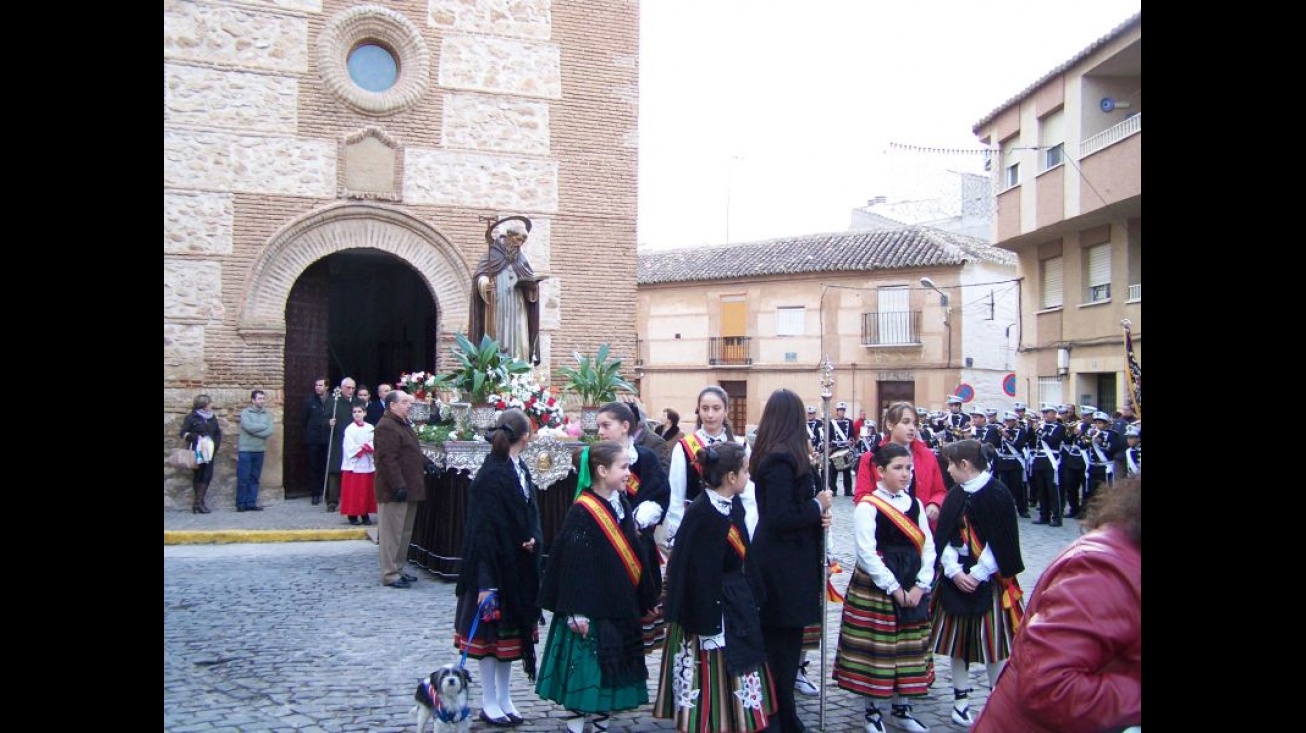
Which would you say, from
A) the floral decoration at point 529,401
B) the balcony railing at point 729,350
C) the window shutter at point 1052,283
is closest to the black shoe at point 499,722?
the floral decoration at point 529,401

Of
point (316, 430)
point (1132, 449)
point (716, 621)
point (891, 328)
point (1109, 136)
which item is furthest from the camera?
point (891, 328)

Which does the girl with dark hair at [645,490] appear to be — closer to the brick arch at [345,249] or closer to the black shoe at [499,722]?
the black shoe at [499,722]

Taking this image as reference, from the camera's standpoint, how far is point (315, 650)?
6.97 metres

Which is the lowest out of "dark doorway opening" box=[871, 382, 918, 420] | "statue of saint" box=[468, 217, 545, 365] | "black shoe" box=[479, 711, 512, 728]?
"black shoe" box=[479, 711, 512, 728]

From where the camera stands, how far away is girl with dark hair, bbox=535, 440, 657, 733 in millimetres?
4949

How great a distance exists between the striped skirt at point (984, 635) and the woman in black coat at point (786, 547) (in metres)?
1.04

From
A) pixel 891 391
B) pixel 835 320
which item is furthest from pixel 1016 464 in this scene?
pixel 835 320

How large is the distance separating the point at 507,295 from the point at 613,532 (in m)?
7.03

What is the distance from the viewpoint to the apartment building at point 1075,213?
1827 centimetres

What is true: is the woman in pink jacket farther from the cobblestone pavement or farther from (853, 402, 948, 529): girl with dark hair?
(853, 402, 948, 529): girl with dark hair

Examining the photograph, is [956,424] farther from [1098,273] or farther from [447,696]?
[447,696]

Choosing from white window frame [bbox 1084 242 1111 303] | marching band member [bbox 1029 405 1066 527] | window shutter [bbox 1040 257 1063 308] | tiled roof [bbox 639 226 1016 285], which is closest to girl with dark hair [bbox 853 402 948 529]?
marching band member [bbox 1029 405 1066 527]

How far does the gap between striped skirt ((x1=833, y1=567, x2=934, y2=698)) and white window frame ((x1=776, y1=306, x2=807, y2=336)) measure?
95.5 ft
